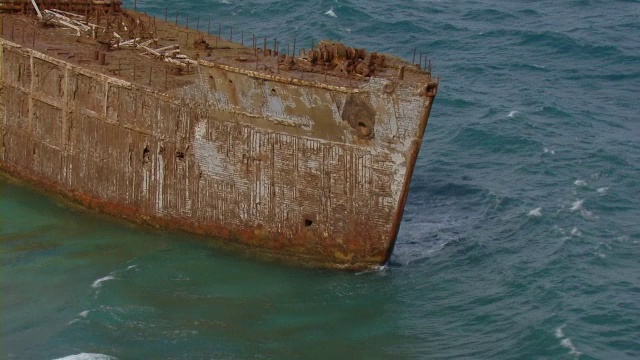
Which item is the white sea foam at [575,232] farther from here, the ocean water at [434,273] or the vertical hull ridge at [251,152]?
the vertical hull ridge at [251,152]

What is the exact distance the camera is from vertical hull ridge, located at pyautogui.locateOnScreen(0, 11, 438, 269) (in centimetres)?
2752

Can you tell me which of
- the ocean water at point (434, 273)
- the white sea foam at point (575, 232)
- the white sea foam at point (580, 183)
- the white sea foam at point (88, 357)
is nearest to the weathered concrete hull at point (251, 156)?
the ocean water at point (434, 273)

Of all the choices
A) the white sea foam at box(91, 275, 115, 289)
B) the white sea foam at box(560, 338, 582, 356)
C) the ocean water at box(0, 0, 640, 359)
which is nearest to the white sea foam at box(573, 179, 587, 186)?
the ocean water at box(0, 0, 640, 359)

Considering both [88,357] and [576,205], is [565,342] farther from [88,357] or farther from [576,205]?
[88,357]

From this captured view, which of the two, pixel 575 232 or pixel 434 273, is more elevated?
pixel 575 232

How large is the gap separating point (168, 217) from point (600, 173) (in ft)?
43.7

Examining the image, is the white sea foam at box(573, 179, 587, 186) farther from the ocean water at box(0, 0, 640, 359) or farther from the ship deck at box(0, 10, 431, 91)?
Answer: the ship deck at box(0, 10, 431, 91)

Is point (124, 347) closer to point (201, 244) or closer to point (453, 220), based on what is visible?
point (201, 244)

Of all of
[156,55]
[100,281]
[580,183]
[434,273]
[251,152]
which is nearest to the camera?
[100,281]

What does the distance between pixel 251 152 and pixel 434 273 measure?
18.1 ft

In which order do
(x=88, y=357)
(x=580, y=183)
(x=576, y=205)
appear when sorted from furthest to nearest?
(x=580, y=183) → (x=576, y=205) → (x=88, y=357)

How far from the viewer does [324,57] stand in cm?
2927

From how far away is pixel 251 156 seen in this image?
2895cm

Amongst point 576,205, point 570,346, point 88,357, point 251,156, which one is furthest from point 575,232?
point 88,357
